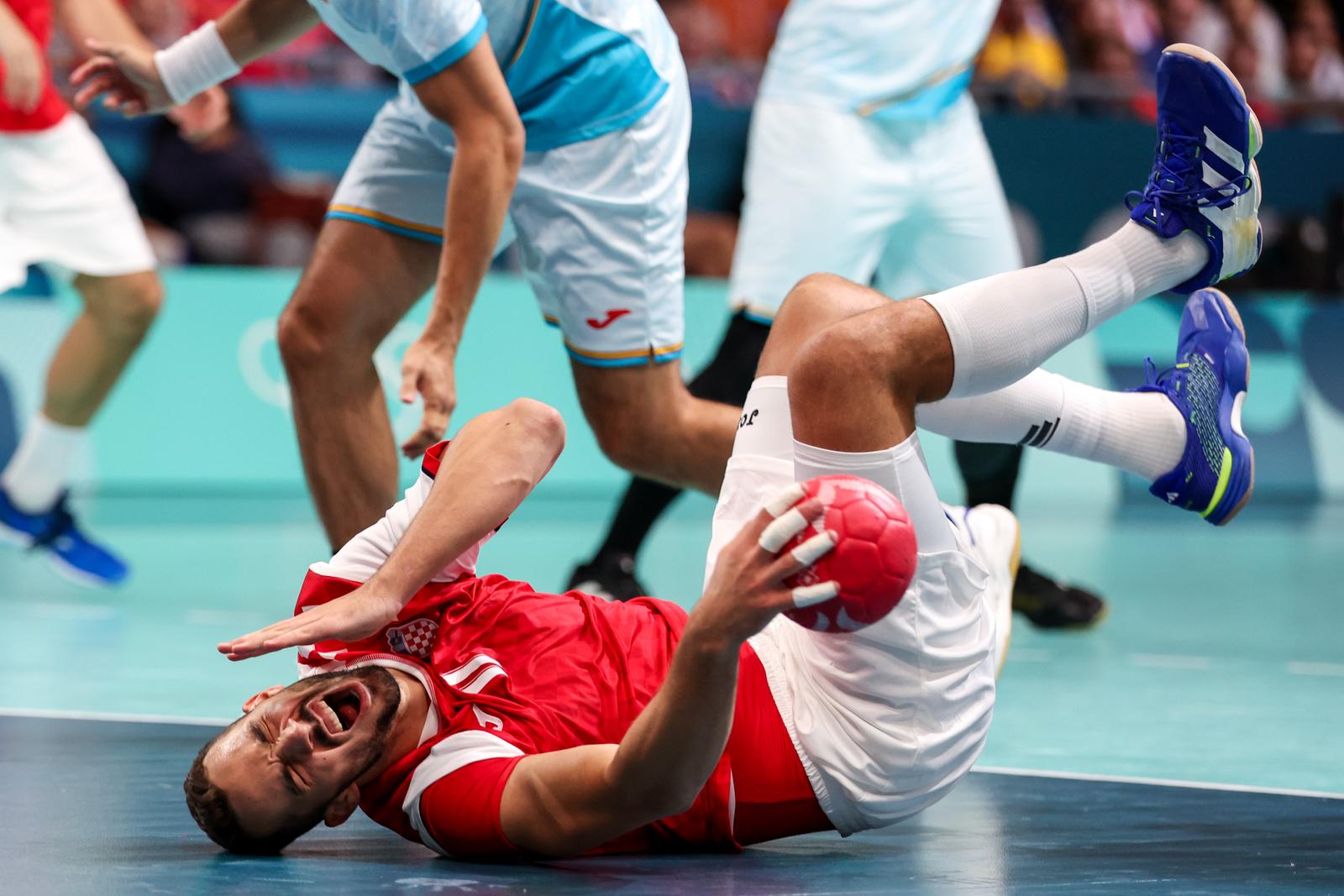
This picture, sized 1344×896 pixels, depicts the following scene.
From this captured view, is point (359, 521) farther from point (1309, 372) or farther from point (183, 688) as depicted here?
point (1309, 372)

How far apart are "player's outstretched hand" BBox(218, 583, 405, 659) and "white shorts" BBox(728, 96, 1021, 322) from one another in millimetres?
2524

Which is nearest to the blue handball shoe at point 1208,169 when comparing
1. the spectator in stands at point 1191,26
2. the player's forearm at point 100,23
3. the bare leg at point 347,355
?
the bare leg at point 347,355

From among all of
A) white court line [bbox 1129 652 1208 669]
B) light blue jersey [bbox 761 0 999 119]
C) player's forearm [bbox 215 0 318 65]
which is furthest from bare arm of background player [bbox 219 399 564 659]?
light blue jersey [bbox 761 0 999 119]

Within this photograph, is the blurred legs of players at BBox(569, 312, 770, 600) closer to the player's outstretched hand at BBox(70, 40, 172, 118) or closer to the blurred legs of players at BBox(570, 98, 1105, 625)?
the blurred legs of players at BBox(570, 98, 1105, 625)

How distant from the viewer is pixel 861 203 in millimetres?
5289

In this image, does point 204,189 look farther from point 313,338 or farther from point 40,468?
point 313,338

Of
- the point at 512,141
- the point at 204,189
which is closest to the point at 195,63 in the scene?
the point at 512,141

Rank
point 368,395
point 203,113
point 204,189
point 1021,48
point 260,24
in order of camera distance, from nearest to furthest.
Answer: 1. point 368,395
2. point 260,24
3. point 203,113
4. point 204,189
5. point 1021,48

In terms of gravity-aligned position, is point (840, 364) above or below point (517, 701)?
above

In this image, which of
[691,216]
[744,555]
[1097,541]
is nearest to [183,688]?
[744,555]

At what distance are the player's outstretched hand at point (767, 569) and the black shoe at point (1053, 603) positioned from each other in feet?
10.6

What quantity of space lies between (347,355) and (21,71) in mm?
2076

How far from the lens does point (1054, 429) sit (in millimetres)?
3314

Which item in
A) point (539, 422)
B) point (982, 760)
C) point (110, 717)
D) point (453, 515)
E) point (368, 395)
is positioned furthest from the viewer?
point (368, 395)
